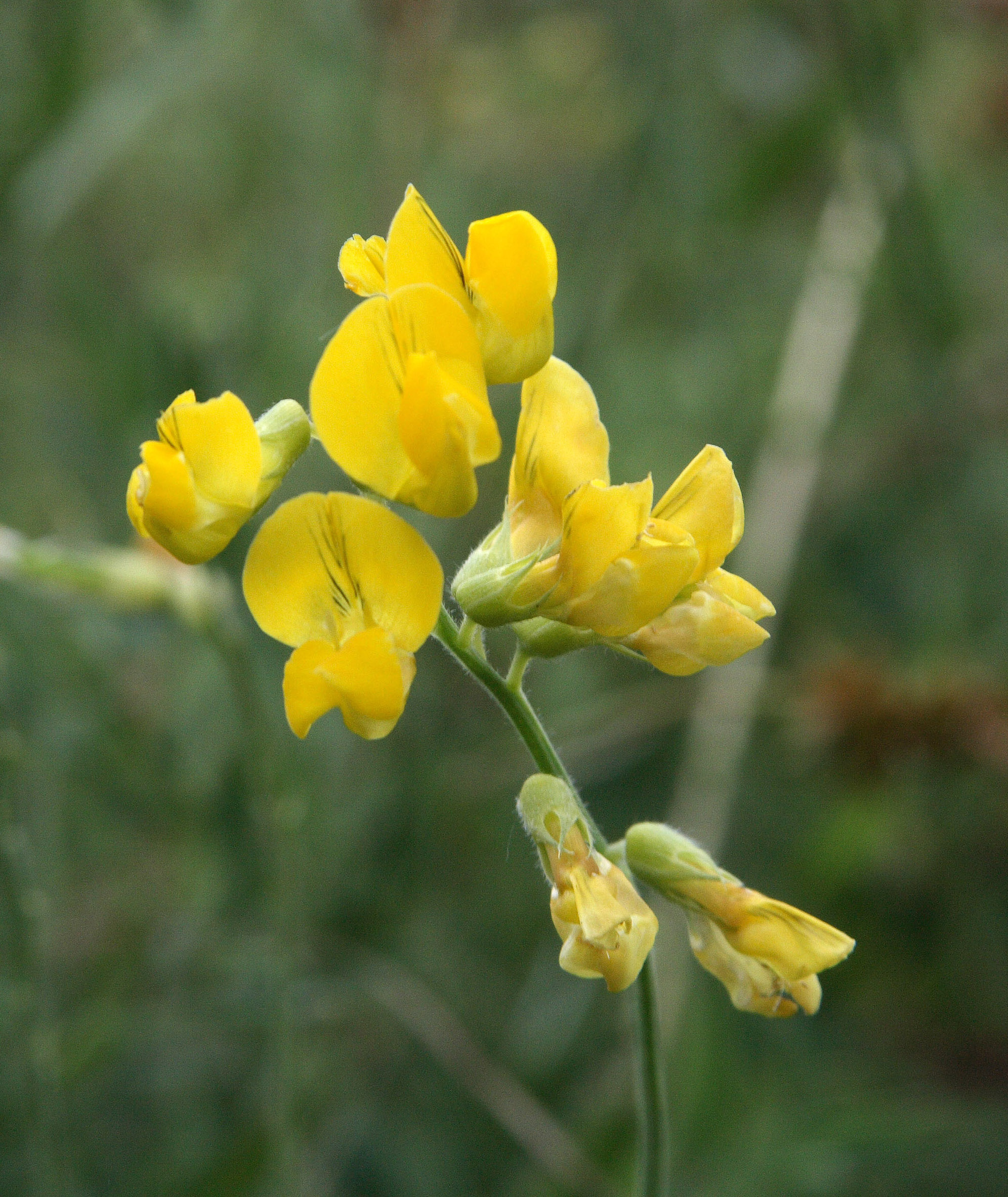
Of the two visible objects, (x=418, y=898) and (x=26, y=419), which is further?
(x=26, y=419)

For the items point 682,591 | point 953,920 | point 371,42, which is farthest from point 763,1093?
point 371,42

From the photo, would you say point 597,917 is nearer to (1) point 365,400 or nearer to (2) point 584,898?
(2) point 584,898

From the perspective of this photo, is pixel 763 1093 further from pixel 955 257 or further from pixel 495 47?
pixel 495 47

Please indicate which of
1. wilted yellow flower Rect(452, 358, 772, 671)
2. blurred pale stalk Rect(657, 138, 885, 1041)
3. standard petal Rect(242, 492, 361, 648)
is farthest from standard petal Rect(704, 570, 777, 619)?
blurred pale stalk Rect(657, 138, 885, 1041)

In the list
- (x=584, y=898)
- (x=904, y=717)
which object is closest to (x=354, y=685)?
(x=584, y=898)

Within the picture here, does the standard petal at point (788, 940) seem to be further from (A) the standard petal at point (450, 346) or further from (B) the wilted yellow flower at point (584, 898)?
(A) the standard petal at point (450, 346)

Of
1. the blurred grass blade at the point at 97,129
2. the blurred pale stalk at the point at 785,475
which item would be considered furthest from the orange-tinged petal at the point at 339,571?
the blurred grass blade at the point at 97,129
